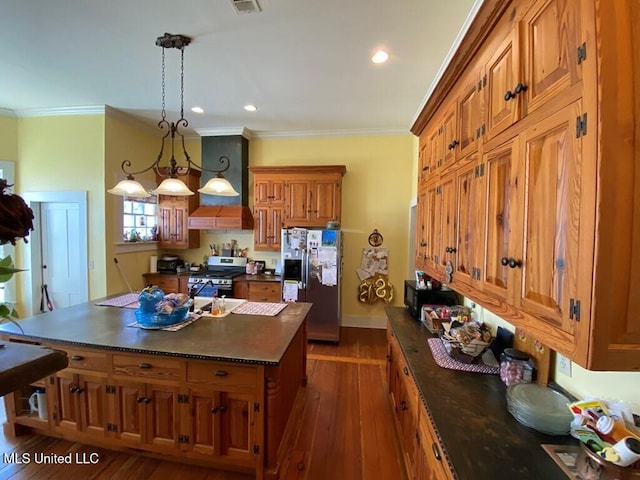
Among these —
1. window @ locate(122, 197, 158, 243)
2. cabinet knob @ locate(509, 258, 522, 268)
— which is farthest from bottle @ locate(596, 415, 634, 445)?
window @ locate(122, 197, 158, 243)

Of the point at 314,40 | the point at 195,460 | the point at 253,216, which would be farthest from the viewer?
the point at 253,216

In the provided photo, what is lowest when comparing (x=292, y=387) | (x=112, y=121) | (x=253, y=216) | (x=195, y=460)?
(x=195, y=460)

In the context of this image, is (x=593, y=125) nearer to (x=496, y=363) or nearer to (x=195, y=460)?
(x=496, y=363)

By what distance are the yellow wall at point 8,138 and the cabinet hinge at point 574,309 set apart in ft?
19.6

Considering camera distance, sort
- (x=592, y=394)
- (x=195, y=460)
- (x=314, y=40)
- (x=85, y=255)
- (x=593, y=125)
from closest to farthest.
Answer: (x=593, y=125), (x=592, y=394), (x=195, y=460), (x=314, y=40), (x=85, y=255)

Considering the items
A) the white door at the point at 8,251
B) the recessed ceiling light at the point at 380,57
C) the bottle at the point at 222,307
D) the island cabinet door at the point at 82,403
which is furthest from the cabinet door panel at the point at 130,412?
the white door at the point at 8,251

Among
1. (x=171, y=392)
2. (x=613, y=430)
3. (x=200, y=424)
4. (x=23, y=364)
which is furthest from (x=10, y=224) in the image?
(x=613, y=430)

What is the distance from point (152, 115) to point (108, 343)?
3.45 meters

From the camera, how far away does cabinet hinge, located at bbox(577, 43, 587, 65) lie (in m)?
0.78

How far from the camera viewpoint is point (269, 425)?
1.68 metres

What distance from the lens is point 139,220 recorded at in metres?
4.43

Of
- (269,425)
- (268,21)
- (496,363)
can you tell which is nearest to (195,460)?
(269,425)

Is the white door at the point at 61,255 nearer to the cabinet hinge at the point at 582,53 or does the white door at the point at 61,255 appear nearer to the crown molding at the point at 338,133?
the crown molding at the point at 338,133

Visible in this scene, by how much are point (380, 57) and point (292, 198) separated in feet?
7.39
